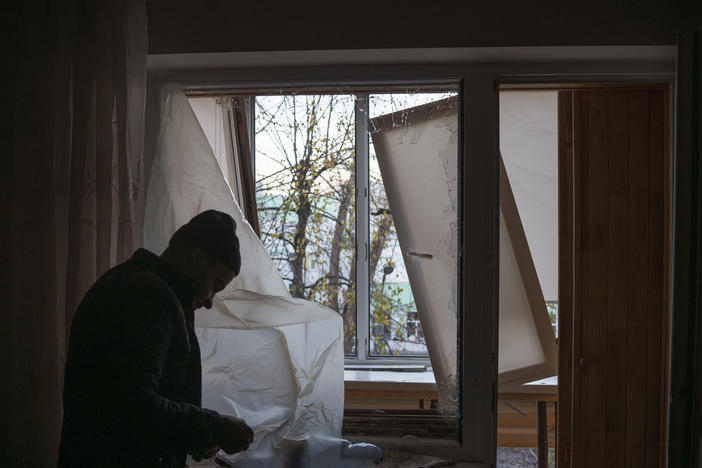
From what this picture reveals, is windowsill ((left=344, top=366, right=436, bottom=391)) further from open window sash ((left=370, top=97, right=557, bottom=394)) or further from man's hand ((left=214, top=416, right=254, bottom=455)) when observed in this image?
man's hand ((left=214, top=416, right=254, bottom=455))

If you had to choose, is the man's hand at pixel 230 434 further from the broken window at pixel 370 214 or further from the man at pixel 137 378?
the broken window at pixel 370 214

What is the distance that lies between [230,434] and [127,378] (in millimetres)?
260

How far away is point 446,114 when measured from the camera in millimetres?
1414

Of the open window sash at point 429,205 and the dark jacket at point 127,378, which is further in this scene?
the open window sash at point 429,205

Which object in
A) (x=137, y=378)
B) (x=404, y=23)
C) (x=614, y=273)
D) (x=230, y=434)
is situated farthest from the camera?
(x=614, y=273)

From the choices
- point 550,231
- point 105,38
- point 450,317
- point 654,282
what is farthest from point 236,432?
point 550,231

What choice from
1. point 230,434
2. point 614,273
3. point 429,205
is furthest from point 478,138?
point 230,434

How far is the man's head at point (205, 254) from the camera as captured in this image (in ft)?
3.58

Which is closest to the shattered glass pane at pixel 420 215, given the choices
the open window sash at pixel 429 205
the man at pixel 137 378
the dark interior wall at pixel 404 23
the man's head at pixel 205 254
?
the open window sash at pixel 429 205

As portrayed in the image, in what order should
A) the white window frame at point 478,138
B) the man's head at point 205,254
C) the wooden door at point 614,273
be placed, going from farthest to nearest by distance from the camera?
the wooden door at point 614,273, the white window frame at point 478,138, the man's head at point 205,254

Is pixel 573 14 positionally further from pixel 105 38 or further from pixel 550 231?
pixel 105 38

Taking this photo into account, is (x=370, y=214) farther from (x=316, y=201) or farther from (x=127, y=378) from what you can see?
(x=127, y=378)

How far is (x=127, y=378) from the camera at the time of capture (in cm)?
86

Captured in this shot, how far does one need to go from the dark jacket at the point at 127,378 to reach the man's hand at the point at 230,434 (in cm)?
2
